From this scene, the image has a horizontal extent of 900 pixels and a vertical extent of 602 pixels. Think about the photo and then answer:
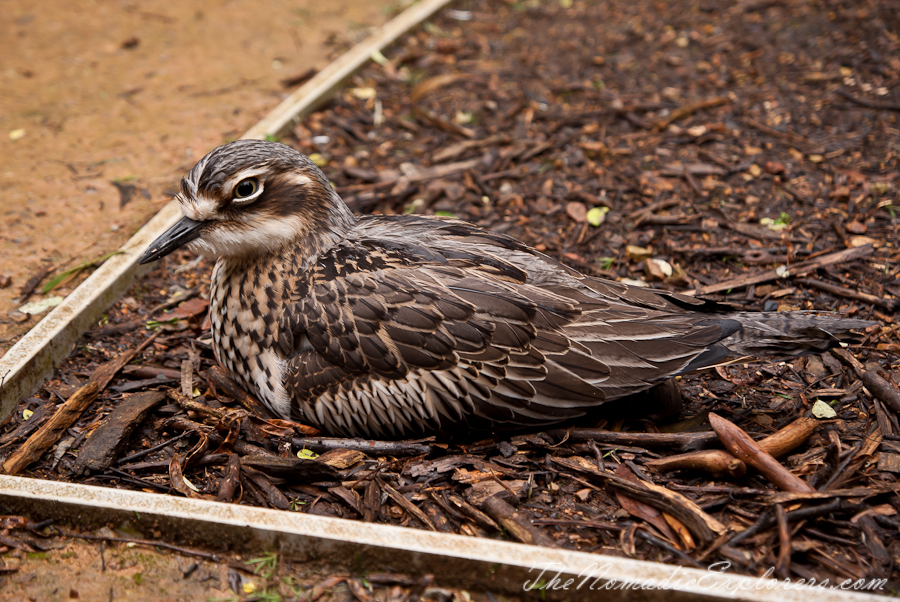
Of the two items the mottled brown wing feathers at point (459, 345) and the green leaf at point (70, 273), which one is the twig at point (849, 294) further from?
the green leaf at point (70, 273)

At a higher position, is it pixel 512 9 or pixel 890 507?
pixel 512 9

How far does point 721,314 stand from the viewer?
3.96m

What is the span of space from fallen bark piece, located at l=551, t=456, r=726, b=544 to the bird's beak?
2418mm

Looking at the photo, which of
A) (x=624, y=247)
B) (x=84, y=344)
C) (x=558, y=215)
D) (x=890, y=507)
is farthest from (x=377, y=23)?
(x=890, y=507)

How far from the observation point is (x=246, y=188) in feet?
12.5


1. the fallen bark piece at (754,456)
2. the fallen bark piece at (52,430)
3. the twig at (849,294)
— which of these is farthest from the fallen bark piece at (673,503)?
the fallen bark piece at (52,430)

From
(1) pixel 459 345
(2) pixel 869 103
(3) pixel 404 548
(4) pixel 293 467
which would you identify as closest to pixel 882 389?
(1) pixel 459 345

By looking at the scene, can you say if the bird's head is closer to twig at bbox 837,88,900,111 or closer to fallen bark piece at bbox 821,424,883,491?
fallen bark piece at bbox 821,424,883,491

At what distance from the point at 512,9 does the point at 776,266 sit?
514 centimetres

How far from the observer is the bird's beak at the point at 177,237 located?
3869 mm

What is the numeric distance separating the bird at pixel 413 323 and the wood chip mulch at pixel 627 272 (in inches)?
10.8

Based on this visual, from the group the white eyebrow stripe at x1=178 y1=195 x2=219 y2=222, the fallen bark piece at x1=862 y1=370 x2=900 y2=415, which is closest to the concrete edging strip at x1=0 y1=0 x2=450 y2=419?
the white eyebrow stripe at x1=178 y1=195 x2=219 y2=222

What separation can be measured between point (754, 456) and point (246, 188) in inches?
116

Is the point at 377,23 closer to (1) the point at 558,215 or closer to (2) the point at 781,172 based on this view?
(1) the point at 558,215
